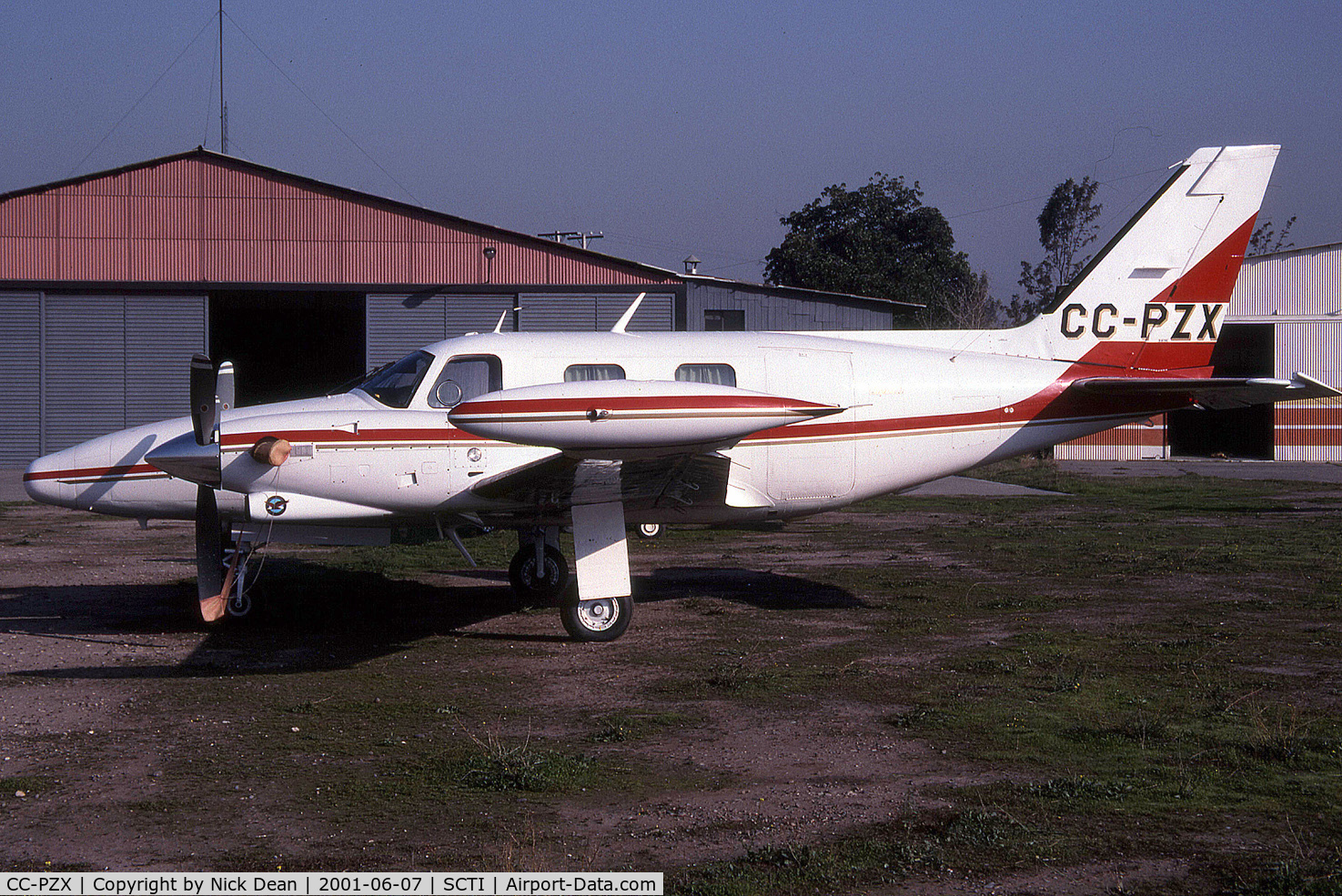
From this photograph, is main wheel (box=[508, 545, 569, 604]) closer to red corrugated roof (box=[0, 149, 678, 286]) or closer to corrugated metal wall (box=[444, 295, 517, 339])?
corrugated metal wall (box=[444, 295, 517, 339])

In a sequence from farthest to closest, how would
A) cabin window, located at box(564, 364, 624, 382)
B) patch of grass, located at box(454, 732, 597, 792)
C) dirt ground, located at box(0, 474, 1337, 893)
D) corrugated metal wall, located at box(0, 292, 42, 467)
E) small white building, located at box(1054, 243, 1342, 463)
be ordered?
small white building, located at box(1054, 243, 1342, 463), corrugated metal wall, located at box(0, 292, 42, 467), cabin window, located at box(564, 364, 624, 382), patch of grass, located at box(454, 732, 597, 792), dirt ground, located at box(0, 474, 1337, 893)

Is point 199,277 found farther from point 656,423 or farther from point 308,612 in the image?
point 656,423

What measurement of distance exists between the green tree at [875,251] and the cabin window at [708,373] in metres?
51.2

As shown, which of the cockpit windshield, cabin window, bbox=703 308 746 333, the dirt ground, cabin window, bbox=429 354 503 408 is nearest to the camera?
the dirt ground

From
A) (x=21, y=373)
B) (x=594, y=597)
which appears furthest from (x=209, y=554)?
(x=21, y=373)

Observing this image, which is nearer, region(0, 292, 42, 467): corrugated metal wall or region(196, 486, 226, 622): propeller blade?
region(196, 486, 226, 622): propeller blade

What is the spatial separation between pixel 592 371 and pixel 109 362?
24.4 m

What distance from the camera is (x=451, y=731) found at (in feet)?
23.4

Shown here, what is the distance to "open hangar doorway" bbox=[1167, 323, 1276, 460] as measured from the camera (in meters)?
38.0

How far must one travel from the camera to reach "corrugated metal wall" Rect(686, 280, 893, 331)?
36062 mm

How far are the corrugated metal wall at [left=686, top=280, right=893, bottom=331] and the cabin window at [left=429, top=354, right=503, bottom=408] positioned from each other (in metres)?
24.2

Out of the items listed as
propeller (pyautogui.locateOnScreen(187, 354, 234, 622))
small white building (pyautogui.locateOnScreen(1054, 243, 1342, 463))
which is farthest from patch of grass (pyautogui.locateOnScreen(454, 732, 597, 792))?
small white building (pyautogui.locateOnScreen(1054, 243, 1342, 463))

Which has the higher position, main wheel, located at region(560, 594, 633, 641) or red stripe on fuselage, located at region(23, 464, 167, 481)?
red stripe on fuselage, located at region(23, 464, 167, 481)
